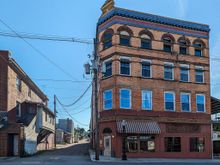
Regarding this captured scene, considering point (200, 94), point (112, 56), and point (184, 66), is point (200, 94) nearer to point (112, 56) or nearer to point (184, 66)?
point (184, 66)

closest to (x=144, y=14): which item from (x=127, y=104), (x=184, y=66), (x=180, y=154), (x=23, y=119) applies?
(x=184, y=66)

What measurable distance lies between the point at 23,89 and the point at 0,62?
782cm

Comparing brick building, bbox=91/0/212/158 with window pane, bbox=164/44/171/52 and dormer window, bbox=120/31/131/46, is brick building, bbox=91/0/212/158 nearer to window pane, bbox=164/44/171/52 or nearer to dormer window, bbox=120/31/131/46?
window pane, bbox=164/44/171/52

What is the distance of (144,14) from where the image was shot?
37.1 meters

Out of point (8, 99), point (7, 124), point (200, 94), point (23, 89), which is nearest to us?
point (7, 124)

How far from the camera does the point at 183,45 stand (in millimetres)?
39250

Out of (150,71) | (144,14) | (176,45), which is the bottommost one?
(150,71)

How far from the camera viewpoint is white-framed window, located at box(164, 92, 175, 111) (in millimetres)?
36959

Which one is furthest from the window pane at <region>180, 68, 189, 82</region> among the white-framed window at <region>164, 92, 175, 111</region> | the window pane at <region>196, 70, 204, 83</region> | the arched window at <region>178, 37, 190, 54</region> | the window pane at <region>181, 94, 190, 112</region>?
the white-framed window at <region>164, 92, 175, 111</region>

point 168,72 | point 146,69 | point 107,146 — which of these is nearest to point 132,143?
point 107,146

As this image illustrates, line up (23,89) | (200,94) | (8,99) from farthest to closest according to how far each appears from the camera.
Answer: (23,89) < (200,94) < (8,99)

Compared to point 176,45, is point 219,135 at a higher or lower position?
lower

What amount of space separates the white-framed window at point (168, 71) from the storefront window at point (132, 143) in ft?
24.9

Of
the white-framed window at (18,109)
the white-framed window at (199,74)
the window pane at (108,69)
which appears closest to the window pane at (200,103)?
the white-framed window at (199,74)
